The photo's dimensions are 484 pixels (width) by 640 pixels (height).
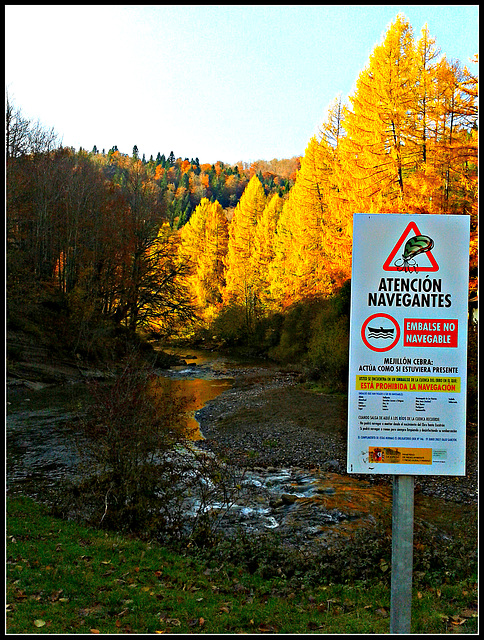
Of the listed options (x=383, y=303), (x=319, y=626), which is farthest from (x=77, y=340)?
(x=383, y=303)

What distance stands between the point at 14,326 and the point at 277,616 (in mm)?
24347

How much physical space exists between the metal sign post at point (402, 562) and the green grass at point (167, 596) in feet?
7.27

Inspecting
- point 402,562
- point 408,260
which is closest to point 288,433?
point 402,562

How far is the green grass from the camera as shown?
18.6ft

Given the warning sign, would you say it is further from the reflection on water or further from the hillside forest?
the reflection on water

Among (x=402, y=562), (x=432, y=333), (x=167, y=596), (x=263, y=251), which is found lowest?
(x=167, y=596)

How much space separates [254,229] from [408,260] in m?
44.8

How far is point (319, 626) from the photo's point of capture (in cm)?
581

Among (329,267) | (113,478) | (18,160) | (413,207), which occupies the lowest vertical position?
(113,478)

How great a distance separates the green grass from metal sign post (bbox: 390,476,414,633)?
222 cm

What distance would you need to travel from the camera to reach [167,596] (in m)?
6.46

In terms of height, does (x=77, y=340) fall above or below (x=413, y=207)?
below

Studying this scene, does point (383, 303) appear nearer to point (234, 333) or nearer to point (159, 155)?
point (234, 333)

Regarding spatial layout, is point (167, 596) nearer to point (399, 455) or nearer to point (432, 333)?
point (399, 455)
